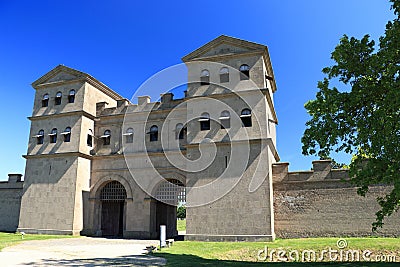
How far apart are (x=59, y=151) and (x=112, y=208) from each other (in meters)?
6.64

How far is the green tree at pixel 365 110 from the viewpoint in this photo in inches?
402

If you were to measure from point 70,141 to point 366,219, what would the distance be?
21439 mm

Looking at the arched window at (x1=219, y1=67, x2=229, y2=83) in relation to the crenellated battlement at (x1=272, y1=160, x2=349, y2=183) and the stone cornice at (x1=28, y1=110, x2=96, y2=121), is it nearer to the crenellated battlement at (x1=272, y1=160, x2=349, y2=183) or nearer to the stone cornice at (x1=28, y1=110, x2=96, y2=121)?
the crenellated battlement at (x1=272, y1=160, x2=349, y2=183)

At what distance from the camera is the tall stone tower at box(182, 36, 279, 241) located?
766 inches

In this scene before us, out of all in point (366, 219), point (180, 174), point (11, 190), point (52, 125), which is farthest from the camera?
point (11, 190)

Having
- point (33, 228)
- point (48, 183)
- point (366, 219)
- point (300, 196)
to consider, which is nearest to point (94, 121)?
point (48, 183)

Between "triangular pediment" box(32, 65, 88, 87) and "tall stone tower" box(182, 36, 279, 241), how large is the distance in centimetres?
1006

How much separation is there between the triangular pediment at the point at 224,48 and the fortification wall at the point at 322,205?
8124mm

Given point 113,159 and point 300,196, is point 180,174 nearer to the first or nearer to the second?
point 113,159

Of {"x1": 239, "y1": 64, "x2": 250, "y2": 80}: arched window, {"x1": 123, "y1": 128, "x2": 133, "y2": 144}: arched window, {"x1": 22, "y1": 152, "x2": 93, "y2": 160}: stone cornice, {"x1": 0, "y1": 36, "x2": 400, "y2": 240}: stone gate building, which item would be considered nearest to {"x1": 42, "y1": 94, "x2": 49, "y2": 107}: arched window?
{"x1": 0, "y1": 36, "x2": 400, "y2": 240}: stone gate building

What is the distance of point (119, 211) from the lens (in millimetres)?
28281

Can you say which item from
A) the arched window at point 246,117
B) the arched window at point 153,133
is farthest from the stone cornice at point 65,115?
the arched window at point 246,117

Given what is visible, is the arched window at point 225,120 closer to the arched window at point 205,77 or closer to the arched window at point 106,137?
the arched window at point 205,77

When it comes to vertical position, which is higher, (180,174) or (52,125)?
(52,125)
